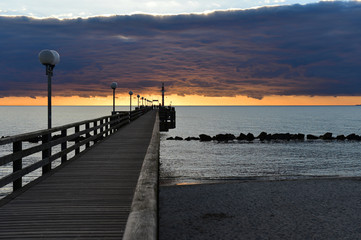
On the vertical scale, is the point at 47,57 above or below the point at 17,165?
above

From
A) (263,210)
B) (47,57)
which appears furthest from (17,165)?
(263,210)

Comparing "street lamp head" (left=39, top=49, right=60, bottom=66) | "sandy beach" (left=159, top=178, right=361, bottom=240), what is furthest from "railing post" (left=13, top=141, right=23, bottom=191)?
"sandy beach" (left=159, top=178, right=361, bottom=240)

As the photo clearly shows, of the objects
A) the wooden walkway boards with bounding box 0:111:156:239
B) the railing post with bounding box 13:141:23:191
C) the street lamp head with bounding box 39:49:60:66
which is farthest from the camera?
the street lamp head with bounding box 39:49:60:66

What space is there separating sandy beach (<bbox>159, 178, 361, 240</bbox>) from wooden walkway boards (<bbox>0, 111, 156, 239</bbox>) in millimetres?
4017

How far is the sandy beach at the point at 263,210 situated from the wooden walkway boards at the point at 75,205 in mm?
4017

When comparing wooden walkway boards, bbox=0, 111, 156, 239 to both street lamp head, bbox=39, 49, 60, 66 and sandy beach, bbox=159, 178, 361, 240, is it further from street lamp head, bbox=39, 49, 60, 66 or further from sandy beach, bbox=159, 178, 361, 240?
sandy beach, bbox=159, 178, 361, 240

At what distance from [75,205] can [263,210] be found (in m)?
9.72

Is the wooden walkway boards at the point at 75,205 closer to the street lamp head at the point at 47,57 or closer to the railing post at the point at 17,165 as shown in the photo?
the railing post at the point at 17,165

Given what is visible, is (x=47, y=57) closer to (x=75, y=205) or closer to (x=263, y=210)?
(x=75, y=205)

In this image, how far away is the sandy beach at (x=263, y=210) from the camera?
36.9 feet

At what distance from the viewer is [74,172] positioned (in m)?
8.44

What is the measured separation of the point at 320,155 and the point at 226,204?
2480 cm

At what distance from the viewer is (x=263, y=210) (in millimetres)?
13750

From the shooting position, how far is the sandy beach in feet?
36.9
